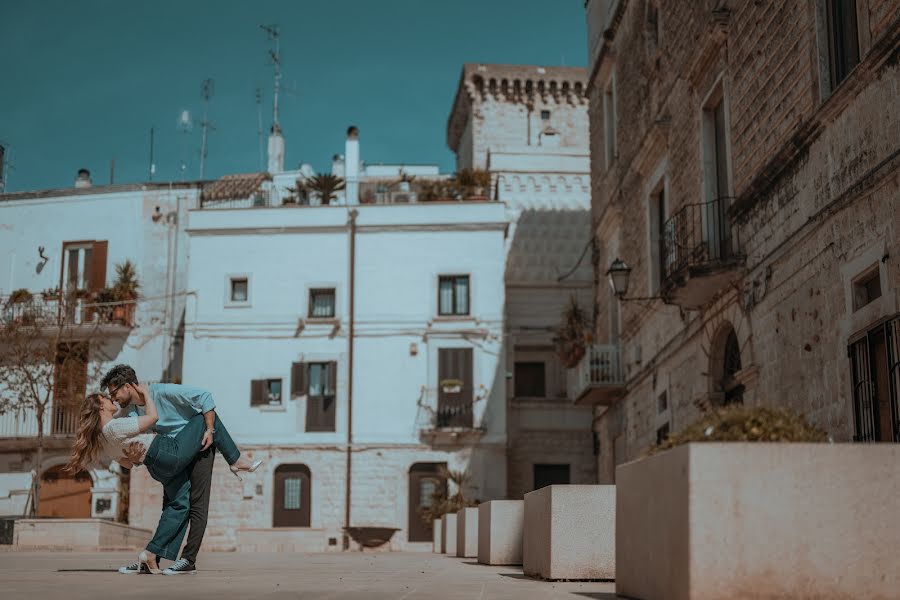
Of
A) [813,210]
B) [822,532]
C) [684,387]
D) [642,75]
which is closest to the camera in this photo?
[822,532]

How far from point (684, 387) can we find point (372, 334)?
645 inches

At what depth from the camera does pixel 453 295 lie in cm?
3441

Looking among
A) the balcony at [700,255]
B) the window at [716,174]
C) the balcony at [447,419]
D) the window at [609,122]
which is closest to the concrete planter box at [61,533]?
the balcony at [447,419]

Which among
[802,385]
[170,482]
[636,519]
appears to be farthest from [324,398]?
[636,519]

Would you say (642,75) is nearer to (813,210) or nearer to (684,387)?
(684,387)

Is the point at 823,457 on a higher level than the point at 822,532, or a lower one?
higher

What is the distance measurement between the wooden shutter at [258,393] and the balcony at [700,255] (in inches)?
716

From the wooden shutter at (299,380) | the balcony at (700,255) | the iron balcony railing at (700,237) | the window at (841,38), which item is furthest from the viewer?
the wooden shutter at (299,380)

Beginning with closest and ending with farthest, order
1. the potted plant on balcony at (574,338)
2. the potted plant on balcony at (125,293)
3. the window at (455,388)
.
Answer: the potted plant on balcony at (574,338) < the window at (455,388) < the potted plant on balcony at (125,293)

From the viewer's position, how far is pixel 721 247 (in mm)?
16547

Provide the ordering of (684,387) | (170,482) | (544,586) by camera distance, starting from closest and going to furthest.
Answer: (544,586) < (170,482) < (684,387)

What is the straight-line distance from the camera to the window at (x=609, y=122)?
25984mm

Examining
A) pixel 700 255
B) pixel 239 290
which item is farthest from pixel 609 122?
pixel 239 290

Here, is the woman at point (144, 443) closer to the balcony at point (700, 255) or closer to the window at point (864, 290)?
the window at point (864, 290)
